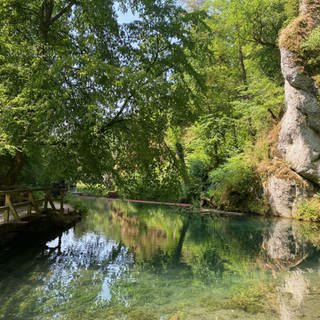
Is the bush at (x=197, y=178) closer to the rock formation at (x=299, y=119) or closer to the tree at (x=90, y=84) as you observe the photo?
the rock formation at (x=299, y=119)

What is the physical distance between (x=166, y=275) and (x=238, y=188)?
577 inches

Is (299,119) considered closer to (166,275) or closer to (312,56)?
(312,56)

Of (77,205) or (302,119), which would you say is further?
(77,205)

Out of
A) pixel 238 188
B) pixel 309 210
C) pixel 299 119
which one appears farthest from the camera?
pixel 238 188

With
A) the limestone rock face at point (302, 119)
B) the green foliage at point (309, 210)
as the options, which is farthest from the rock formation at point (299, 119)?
the green foliage at point (309, 210)

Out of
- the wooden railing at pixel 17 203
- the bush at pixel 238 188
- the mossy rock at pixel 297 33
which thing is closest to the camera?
the wooden railing at pixel 17 203

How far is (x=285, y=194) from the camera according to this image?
769 inches

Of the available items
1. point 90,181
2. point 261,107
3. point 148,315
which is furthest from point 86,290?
point 261,107

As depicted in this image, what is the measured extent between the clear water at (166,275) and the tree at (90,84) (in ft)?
9.12

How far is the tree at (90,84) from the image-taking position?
10.4 metres

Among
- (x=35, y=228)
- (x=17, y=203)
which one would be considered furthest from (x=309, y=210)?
(x=17, y=203)

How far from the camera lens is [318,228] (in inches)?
639

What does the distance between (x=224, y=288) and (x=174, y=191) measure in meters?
6.36

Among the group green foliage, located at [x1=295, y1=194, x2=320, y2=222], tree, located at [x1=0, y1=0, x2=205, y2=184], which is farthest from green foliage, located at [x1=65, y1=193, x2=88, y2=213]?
green foliage, located at [x1=295, y1=194, x2=320, y2=222]
